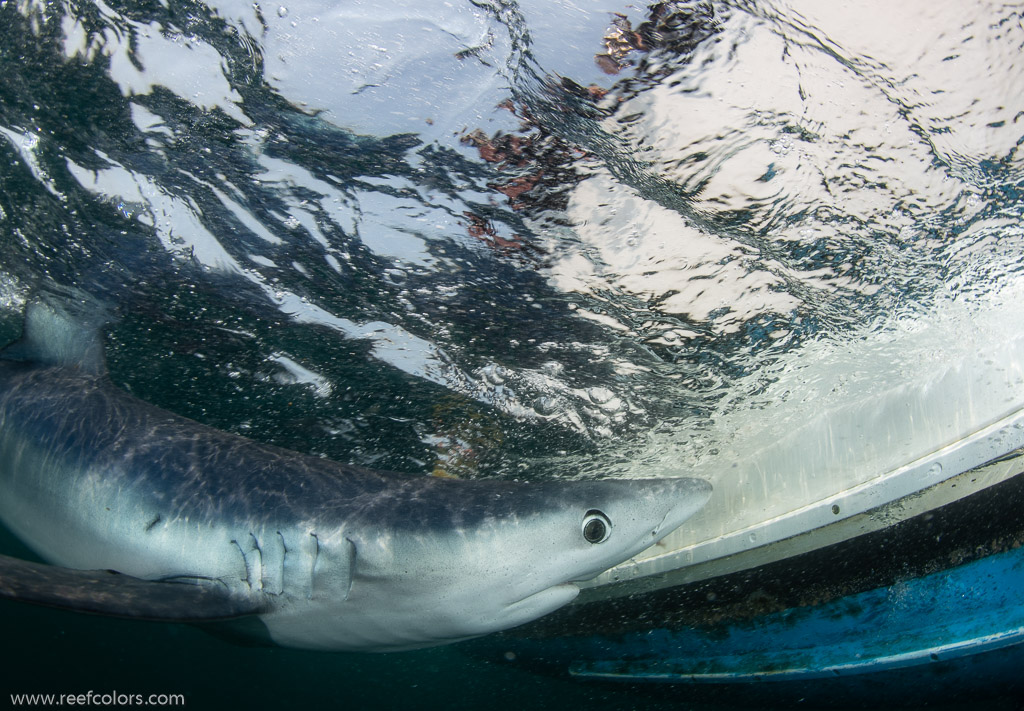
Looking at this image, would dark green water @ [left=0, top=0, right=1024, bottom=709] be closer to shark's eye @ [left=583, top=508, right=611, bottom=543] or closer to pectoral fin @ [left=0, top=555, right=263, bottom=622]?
shark's eye @ [left=583, top=508, right=611, bottom=543]

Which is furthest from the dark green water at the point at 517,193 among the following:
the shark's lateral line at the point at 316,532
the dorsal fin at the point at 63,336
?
the shark's lateral line at the point at 316,532

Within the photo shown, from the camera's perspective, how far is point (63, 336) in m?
5.96

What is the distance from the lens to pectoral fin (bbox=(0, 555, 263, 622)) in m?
2.74

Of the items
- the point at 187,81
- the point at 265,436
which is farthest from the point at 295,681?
the point at 187,81

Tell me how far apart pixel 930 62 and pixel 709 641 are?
6.55 metres

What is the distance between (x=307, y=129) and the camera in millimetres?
Answer: 3564

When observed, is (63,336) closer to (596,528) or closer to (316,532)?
(316,532)

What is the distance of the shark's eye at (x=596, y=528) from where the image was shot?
368cm

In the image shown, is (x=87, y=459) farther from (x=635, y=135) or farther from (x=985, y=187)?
(x=985, y=187)

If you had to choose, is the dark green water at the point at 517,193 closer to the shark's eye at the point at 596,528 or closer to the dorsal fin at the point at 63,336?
the dorsal fin at the point at 63,336

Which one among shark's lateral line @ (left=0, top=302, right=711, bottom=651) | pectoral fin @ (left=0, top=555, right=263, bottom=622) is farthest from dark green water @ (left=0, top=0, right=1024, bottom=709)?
pectoral fin @ (left=0, top=555, right=263, bottom=622)

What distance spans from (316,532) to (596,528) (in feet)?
7.12

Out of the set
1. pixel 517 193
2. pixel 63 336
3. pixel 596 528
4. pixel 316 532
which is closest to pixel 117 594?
pixel 316 532

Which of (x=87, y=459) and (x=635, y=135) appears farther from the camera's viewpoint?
(x=87, y=459)
